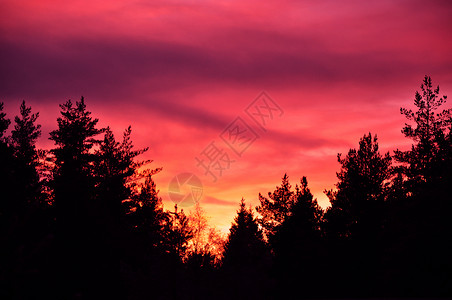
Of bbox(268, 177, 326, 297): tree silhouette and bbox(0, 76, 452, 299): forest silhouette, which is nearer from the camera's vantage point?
bbox(0, 76, 452, 299): forest silhouette

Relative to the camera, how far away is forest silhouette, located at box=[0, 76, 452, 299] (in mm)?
15711

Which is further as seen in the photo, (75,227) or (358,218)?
(358,218)

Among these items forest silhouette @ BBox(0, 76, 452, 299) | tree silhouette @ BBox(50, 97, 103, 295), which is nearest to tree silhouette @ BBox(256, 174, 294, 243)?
forest silhouette @ BBox(0, 76, 452, 299)

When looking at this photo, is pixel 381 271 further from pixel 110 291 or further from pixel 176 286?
pixel 110 291

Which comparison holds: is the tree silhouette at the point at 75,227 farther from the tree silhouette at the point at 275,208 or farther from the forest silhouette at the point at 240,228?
the tree silhouette at the point at 275,208

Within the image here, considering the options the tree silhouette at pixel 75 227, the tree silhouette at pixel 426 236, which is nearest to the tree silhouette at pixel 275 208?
the tree silhouette at pixel 426 236

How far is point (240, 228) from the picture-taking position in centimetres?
5612

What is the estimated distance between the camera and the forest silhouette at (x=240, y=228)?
1571 centimetres

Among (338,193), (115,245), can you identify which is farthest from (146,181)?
(115,245)

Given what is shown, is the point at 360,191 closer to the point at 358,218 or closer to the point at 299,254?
the point at 358,218

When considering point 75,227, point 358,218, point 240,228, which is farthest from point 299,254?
point 75,227

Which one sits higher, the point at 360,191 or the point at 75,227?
the point at 360,191

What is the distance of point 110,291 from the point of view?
1723 centimetres

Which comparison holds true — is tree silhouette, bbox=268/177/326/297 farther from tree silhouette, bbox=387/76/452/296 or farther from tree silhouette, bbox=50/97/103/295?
tree silhouette, bbox=50/97/103/295
